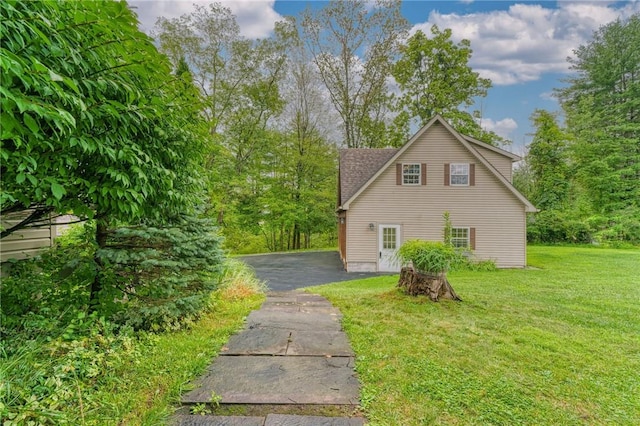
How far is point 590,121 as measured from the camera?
22031mm

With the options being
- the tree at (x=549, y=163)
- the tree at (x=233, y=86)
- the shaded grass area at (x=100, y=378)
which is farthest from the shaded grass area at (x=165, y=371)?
the tree at (x=549, y=163)

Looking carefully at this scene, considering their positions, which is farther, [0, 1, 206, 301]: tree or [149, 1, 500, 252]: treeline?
[149, 1, 500, 252]: treeline

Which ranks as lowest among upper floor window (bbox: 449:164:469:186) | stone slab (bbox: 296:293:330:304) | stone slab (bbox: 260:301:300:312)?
stone slab (bbox: 296:293:330:304)

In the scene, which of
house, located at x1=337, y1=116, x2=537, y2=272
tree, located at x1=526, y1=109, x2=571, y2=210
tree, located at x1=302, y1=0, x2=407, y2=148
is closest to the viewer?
house, located at x1=337, y1=116, x2=537, y2=272

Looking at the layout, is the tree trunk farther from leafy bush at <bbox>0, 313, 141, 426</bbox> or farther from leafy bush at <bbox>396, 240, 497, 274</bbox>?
leafy bush at <bbox>396, 240, 497, 274</bbox>

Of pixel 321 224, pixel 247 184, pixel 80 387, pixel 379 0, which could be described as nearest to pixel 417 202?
pixel 321 224

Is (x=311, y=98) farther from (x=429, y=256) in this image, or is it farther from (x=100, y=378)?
(x=100, y=378)

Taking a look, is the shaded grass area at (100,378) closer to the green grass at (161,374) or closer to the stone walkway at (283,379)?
the green grass at (161,374)

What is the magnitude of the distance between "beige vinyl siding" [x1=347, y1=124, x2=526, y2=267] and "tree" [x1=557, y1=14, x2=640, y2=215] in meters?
13.8

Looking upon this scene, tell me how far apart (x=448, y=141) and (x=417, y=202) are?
2.91 meters

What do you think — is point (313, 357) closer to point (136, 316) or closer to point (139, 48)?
point (136, 316)

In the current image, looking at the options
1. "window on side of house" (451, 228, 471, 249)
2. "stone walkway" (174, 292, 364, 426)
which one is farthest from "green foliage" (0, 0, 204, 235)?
"window on side of house" (451, 228, 471, 249)

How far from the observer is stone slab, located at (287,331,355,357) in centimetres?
348

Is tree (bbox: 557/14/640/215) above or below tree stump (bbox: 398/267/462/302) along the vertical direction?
above
